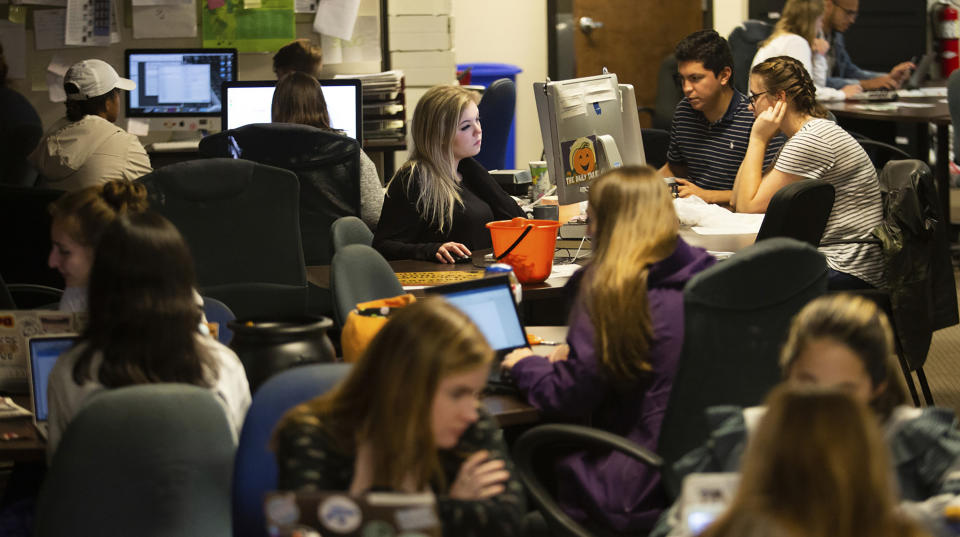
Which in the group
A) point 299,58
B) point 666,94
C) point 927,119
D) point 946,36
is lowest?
point 927,119

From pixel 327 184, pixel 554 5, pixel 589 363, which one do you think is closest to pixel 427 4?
pixel 554 5

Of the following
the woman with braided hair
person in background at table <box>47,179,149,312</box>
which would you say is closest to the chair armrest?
person in background at table <box>47,179,149,312</box>

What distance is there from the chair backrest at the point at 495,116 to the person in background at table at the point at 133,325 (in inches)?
152

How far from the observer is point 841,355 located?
5.83 ft

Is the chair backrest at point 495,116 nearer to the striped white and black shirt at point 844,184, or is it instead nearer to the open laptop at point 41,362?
the striped white and black shirt at point 844,184

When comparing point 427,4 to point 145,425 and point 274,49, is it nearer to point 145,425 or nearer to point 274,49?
point 274,49

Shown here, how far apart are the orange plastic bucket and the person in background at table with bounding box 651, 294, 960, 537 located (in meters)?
1.36

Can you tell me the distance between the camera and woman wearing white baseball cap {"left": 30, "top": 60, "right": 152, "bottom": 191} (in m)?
4.55

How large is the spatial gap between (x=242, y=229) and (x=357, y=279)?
0.76m

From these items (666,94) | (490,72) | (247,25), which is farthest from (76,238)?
(666,94)

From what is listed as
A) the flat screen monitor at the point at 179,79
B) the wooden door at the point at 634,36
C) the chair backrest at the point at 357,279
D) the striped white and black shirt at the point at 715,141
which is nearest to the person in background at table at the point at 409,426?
the chair backrest at the point at 357,279

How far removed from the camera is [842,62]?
766 cm

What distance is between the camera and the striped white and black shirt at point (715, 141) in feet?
15.0

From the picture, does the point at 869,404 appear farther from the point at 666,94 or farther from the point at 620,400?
the point at 666,94
